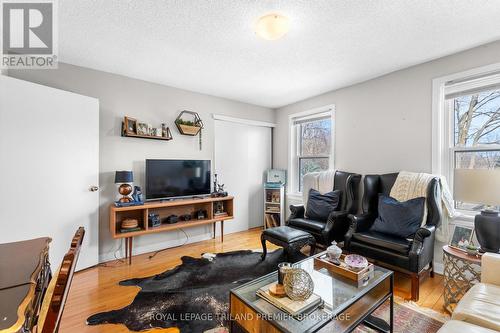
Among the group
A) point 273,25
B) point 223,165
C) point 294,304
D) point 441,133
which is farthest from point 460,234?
point 223,165

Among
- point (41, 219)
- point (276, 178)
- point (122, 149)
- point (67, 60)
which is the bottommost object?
point (41, 219)

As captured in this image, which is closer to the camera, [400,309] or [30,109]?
[400,309]

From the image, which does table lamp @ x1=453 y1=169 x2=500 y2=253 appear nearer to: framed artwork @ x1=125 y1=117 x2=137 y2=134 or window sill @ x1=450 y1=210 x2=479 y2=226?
window sill @ x1=450 y1=210 x2=479 y2=226

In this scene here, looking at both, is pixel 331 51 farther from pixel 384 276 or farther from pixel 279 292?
pixel 279 292

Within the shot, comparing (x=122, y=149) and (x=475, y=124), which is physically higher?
(x=475, y=124)

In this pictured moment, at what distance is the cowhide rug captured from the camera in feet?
5.83

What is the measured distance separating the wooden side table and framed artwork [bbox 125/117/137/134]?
12.0 feet

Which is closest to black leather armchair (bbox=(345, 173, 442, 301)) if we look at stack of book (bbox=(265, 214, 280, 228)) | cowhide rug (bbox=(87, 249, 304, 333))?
cowhide rug (bbox=(87, 249, 304, 333))

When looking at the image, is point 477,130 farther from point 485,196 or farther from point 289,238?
point 289,238

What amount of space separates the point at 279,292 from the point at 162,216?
238 centimetres

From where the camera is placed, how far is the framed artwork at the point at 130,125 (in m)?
2.99

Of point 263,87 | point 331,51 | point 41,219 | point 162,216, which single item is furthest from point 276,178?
point 41,219

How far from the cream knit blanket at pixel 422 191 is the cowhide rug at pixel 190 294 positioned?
1.47 m

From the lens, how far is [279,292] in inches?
55.1
